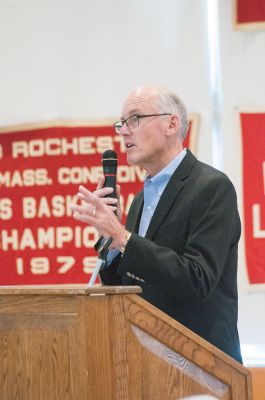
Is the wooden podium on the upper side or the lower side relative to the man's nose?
lower

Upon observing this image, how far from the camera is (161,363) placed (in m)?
1.26

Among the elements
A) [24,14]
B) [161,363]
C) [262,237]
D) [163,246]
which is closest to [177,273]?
[163,246]

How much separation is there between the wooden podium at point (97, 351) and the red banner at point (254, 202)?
1.80 meters

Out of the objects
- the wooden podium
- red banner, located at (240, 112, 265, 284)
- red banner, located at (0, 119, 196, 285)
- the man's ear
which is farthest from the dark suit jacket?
red banner, located at (0, 119, 196, 285)

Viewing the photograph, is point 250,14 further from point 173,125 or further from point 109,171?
point 109,171

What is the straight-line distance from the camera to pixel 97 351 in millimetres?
1234

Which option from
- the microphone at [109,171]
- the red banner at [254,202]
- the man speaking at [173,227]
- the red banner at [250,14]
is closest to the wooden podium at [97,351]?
the man speaking at [173,227]

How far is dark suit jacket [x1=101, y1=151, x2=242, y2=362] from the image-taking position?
1.50m

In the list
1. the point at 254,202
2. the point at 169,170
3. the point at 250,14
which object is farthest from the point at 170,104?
the point at 250,14

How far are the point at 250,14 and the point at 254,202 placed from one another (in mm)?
887

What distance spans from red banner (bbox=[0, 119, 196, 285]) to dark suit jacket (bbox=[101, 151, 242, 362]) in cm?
146

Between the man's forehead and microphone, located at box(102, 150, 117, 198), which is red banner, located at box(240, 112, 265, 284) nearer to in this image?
the man's forehead

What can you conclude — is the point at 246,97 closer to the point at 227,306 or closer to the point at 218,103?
the point at 218,103

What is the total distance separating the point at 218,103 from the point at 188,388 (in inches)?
80.0
